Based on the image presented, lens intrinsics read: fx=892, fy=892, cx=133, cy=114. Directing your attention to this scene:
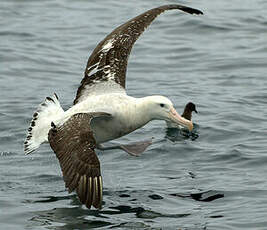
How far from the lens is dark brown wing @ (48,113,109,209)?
831 cm

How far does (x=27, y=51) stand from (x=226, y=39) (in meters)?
3.91

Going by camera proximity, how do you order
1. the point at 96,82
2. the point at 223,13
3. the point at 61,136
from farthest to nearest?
the point at 223,13, the point at 96,82, the point at 61,136

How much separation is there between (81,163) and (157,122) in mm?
4799

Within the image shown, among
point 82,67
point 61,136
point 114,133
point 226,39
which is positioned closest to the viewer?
point 61,136

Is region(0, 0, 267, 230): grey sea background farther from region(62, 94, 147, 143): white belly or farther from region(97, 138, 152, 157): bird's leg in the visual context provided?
region(62, 94, 147, 143): white belly

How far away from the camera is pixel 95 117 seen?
9773 millimetres

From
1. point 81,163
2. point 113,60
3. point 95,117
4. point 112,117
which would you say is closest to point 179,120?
point 112,117

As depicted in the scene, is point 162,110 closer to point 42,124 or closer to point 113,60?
point 113,60

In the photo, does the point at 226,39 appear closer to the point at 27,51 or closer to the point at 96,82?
the point at 27,51

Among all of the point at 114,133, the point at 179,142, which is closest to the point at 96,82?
the point at 114,133

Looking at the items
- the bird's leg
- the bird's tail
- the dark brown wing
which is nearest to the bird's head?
the bird's leg

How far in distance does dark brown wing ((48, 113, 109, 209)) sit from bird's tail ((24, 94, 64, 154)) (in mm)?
1037

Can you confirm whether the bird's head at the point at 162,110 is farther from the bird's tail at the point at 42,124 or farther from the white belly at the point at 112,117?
the bird's tail at the point at 42,124

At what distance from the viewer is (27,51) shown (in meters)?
16.5
